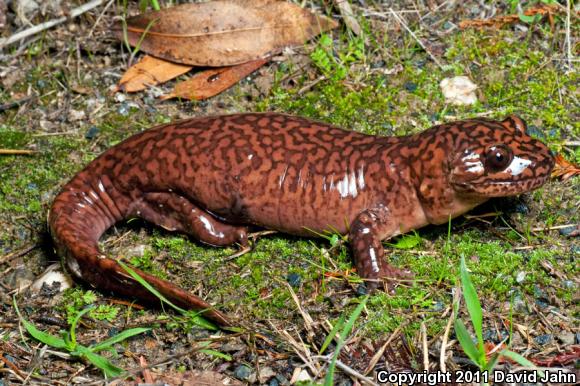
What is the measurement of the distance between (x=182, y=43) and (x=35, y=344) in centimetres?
352

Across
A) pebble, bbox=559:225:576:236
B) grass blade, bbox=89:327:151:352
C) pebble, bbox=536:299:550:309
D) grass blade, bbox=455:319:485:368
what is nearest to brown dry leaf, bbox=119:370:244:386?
grass blade, bbox=89:327:151:352

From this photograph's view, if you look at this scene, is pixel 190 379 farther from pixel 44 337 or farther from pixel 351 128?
pixel 351 128

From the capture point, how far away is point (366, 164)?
6.55m

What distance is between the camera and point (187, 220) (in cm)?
675

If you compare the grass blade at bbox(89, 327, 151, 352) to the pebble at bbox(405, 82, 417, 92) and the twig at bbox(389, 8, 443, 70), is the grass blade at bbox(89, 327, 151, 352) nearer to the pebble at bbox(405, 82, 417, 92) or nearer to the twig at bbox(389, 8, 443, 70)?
the pebble at bbox(405, 82, 417, 92)

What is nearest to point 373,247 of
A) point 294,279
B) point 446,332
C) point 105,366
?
point 294,279

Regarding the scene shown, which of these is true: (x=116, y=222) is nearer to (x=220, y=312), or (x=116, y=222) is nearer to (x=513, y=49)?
(x=220, y=312)

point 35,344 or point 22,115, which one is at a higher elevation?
point 22,115

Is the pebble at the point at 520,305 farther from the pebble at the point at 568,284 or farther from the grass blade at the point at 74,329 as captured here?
the grass blade at the point at 74,329

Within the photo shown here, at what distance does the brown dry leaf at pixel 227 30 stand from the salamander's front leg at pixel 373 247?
95.7 inches

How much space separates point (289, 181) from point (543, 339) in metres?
2.33

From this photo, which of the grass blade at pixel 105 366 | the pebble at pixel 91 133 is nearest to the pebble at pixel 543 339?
the grass blade at pixel 105 366

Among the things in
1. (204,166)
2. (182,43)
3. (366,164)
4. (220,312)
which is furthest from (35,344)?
(182,43)

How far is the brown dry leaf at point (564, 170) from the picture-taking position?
22.2ft
